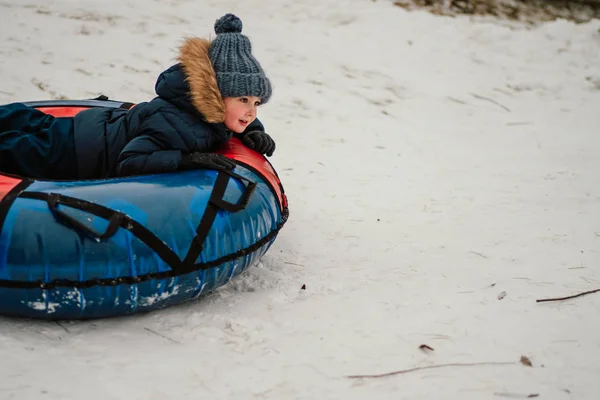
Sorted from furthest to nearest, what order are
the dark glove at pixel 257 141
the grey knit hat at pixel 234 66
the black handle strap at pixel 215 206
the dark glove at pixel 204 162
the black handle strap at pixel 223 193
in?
the dark glove at pixel 257 141 → the grey knit hat at pixel 234 66 → the dark glove at pixel 204 162 → the black handle strap at pixel 223 193 → the black handle strap at pixel 215 206

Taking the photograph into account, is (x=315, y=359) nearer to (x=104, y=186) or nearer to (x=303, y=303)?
(x=303, y=303)

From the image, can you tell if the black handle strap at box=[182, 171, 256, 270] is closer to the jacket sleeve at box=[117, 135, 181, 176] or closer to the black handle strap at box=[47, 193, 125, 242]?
the jacket sleeve at box=[117, 135, 181, 176]

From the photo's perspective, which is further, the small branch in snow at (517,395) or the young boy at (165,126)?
the young boy at (165,126)

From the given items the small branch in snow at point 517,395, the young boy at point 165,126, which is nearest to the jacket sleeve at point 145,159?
the young boy at point 165,126

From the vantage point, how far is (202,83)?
321cm

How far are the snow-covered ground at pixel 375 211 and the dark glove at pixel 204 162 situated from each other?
64 centimetres

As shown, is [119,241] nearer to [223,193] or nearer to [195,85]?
[223,193]

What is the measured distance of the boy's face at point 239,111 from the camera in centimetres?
333

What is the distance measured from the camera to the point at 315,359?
2822 mm

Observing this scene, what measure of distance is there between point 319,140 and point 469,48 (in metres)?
3.01

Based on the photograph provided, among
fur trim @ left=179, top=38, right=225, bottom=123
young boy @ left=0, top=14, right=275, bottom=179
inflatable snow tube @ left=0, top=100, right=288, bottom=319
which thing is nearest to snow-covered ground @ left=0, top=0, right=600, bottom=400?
inflatable snow tube @ left=0, top=100, right=288, bottom=319

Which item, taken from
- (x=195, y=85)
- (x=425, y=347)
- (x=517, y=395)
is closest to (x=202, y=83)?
(x=195, y=85)

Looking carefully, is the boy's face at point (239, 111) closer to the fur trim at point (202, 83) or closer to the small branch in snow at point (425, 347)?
the fur trim at point (202, 83)

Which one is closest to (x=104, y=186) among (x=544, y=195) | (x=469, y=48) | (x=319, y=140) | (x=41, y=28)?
(x=319, y=140)
